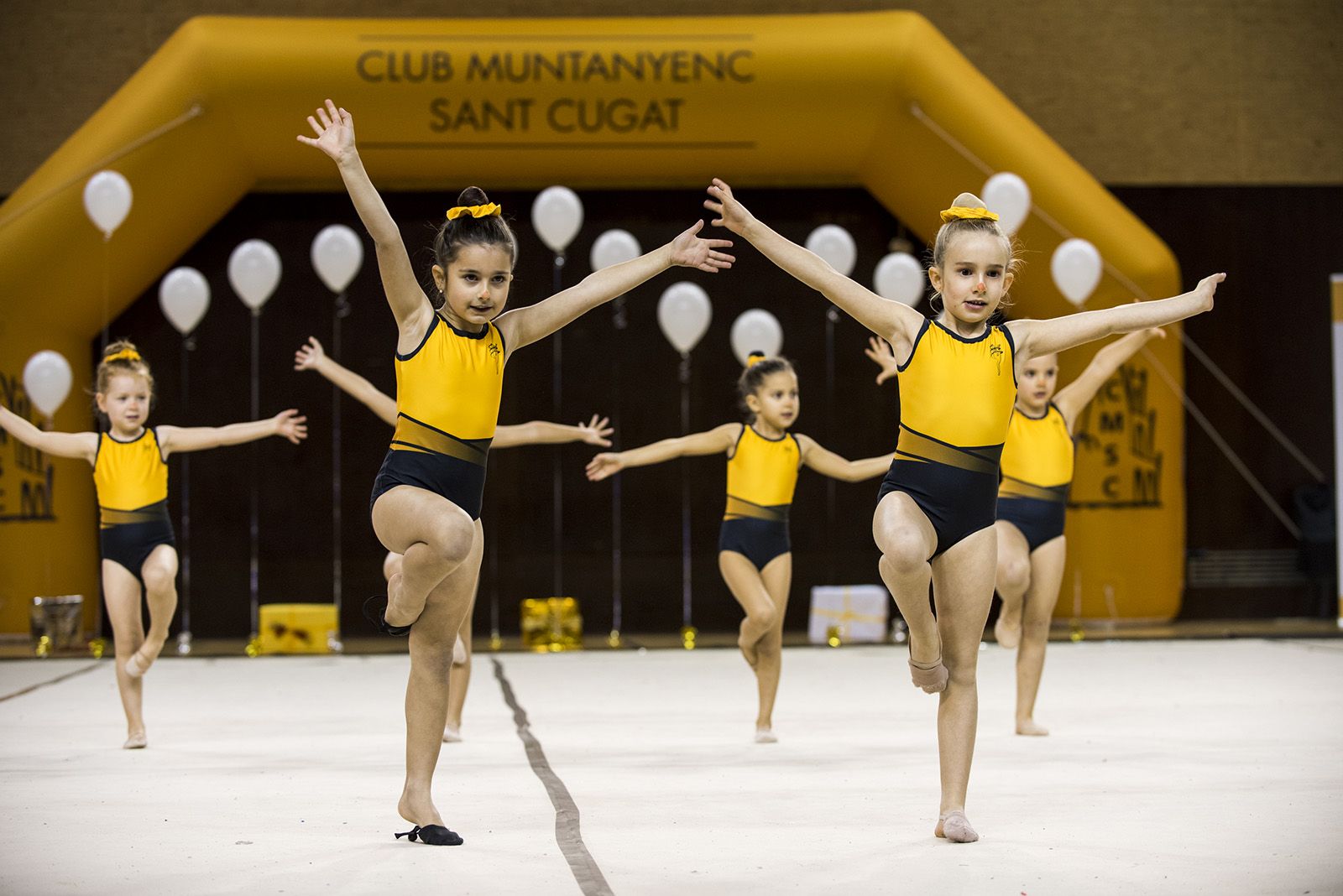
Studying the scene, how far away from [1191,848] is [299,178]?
9010 millimetres

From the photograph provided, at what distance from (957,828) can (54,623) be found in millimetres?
8099

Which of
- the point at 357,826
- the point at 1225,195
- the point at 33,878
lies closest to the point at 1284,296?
the point at 1225,195

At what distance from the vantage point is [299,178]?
36.1 ft

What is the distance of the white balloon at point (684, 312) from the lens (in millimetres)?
9938

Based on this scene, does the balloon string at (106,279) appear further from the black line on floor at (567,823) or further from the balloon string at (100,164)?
the black line on floor at (567,823)

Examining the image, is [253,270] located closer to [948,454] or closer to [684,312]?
[684,312]

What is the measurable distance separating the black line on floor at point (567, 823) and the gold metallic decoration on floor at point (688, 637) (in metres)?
4.01

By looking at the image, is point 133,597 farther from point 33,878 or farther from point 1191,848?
point 1191,848

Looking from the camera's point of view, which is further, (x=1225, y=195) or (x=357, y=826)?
(x=1225, y=195)

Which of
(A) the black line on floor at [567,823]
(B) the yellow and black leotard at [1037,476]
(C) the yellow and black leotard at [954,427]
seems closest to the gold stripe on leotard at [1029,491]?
(B) the yellow and black leotard at [1037,476]

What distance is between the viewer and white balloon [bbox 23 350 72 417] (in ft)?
31.1

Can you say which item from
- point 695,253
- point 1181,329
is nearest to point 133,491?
point 695,253

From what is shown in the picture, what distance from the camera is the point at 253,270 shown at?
32.2 ft

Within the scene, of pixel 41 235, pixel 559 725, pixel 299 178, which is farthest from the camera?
pixel 299 178
